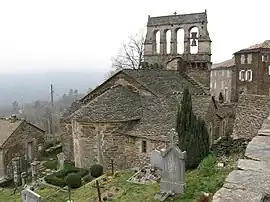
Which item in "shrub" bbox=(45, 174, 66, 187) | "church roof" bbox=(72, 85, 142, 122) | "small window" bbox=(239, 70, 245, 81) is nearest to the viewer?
"shrub" bbox=(45, 174, 66, 187)

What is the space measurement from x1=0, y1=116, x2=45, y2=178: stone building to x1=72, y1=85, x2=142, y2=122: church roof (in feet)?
22.4

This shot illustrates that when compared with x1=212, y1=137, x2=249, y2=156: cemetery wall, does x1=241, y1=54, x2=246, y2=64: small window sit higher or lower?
higher

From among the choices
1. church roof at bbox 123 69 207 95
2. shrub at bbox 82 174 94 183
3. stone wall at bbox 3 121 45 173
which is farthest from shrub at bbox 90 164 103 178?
stone wall at bbox 3 121 45 173

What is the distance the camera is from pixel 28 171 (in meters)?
22.4

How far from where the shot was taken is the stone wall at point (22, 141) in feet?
74.5

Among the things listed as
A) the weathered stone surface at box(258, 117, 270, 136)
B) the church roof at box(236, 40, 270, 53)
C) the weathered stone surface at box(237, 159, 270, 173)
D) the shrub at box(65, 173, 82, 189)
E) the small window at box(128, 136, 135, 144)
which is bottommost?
the shrub at box(65, 173, 82, 189)

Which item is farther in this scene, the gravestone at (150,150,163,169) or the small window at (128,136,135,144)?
the small window at (128,136,135,144)

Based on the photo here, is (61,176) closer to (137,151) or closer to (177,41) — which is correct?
(137,151)

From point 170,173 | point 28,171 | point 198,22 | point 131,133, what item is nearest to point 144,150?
point 131,133

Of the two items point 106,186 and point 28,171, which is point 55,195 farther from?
point 28,171

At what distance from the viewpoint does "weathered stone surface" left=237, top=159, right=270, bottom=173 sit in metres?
3.42

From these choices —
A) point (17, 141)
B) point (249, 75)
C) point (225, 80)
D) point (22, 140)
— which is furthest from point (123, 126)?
point (225, 80)

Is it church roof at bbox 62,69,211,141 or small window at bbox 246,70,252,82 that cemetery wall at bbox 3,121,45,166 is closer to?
church roof at bbox 62,69,211,141

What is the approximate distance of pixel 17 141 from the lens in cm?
2355
